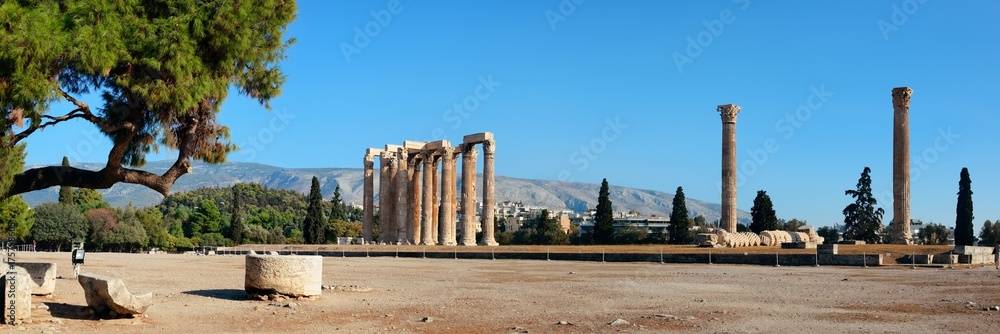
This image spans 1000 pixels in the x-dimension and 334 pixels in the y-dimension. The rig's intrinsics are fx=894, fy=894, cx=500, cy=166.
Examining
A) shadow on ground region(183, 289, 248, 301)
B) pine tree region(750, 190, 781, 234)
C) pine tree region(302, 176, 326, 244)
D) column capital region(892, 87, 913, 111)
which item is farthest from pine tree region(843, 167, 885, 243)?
shadow on ground region(183, 289, 248, 301)

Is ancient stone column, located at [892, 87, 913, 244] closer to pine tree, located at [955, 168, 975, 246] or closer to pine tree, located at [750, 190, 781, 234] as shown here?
pine tree, located at [955, 168, 975, 246]

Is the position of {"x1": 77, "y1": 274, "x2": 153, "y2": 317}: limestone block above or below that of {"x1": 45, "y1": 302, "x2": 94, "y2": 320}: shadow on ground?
above

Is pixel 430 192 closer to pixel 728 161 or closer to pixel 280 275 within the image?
pixel 728 161

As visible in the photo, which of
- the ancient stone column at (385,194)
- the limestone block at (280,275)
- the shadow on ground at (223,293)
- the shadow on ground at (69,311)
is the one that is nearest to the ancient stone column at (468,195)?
the ancient stone column at (385,194)

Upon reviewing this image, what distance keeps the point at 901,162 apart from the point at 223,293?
1519 inches

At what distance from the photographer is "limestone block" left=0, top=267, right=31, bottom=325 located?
1096 cm

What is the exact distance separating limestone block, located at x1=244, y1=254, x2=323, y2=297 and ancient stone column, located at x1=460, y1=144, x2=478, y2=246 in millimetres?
39695

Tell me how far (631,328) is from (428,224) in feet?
149

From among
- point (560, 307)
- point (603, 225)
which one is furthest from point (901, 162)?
point (560, 307)

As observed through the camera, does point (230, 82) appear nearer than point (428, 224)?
Yes

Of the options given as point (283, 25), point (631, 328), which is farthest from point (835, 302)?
point (283, 25)

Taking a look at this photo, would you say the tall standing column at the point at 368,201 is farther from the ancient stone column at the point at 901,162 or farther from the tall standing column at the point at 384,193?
the ancient stone column at the point at 901,162

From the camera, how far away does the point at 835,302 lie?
14.9 metres

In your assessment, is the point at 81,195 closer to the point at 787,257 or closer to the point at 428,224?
the point at 428,224
